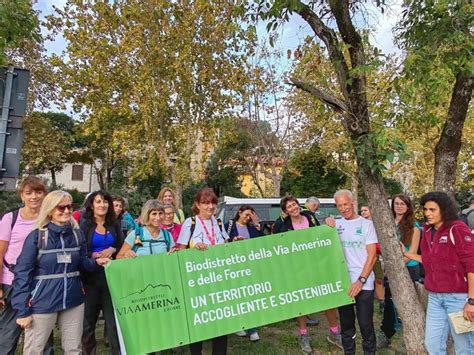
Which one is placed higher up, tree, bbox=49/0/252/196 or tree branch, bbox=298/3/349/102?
tree, bbox=49/0/252/196

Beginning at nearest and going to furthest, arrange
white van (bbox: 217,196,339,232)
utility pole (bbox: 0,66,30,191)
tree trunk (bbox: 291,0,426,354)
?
utility pole (bbox: 0,66,30,191) < tree trunk (bbox: 291,0,426,354) < white van (bbox: 217,196,339,232)

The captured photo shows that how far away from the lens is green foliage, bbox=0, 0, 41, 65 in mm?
4418

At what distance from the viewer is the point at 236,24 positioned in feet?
15.2

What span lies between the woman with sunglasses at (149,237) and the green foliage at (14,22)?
2234 millimetres

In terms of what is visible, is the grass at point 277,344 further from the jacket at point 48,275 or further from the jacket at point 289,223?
the jacket at point 48,275

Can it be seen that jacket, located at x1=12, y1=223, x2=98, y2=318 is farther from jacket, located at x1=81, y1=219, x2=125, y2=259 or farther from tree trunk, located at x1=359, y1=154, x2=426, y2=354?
tree trunk, located at x1=359, y1=154, x2=426, y2=354

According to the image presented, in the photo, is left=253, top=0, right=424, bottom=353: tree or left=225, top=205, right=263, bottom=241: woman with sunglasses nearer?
left=253, top=0, right=424, bottom=353: tree

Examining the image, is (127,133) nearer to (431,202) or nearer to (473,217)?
(473,217)

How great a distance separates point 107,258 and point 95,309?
76 centimetres

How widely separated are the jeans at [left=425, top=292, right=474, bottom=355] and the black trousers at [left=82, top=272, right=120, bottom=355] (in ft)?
10.2

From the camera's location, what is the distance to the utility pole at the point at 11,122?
379cm

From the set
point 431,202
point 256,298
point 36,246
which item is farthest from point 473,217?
point 36,246

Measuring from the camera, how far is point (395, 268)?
405 centimetres

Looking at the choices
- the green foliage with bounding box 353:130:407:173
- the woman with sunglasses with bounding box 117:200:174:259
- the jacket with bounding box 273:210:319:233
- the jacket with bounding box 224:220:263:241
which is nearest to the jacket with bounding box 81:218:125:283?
the woman with sunglasses with bounding box 117:200:174:259
